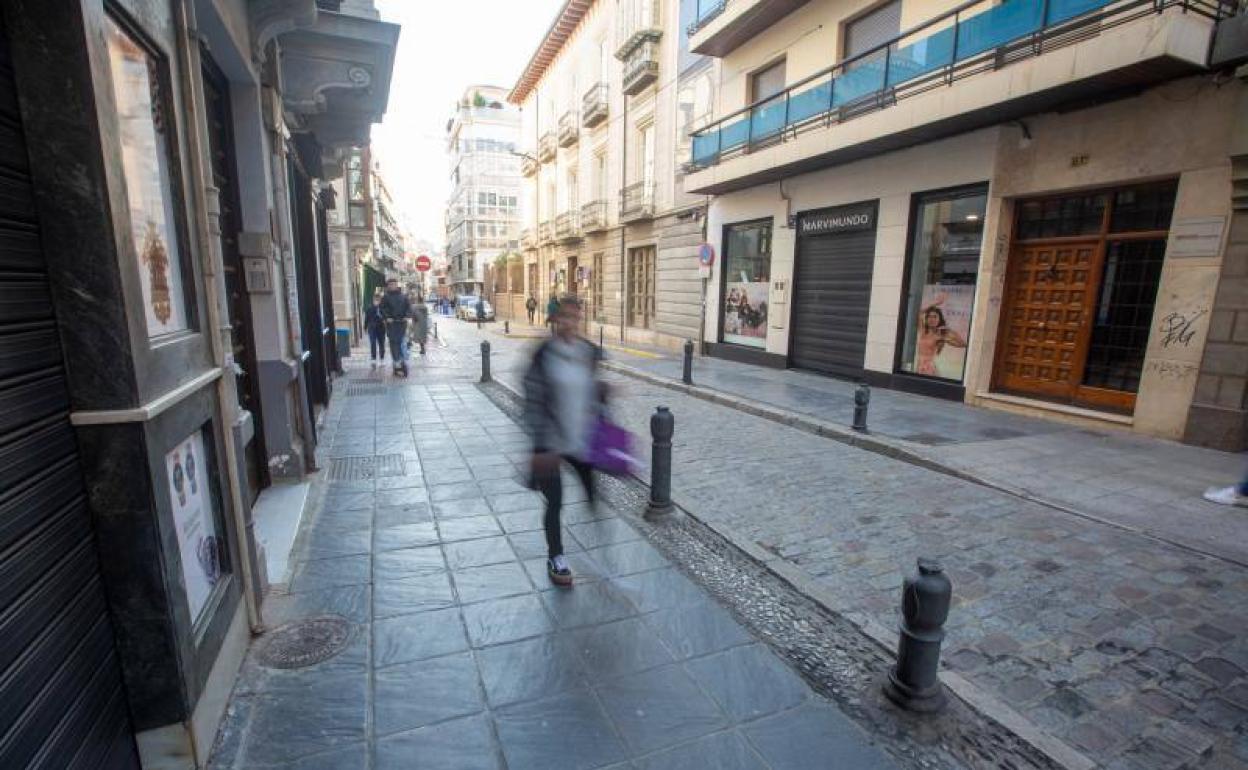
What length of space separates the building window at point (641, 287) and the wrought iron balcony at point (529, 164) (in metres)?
13.9

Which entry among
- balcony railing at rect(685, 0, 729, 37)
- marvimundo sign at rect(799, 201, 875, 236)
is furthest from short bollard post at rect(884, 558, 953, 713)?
balcony railing at rect(685, 0, 729, 37)

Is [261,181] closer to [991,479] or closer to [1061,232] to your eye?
[991,479]

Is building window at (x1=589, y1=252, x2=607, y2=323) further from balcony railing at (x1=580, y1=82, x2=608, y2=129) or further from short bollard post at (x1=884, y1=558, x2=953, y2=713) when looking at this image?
short bollard post at (x1=884, y1=558, x2=953, y2=713)

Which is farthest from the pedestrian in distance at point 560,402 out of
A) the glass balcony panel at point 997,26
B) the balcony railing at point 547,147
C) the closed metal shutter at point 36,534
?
the balcony railing at point 547,147

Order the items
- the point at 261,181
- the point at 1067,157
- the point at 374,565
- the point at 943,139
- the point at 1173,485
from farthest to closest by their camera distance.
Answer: the point at 943,139, the point at 1067,157, the point at 1173,485, the point at 261,181, the point at 374,565

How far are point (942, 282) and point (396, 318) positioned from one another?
10502 mm

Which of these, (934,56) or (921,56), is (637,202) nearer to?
(921,56)

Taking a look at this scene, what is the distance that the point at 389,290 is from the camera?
1249 centimetres

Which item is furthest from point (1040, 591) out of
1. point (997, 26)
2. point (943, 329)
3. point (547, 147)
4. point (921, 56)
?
point (547, 147)

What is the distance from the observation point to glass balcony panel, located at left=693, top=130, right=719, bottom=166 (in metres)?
14.9

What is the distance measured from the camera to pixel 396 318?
12469mm

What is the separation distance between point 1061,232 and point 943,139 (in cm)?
252

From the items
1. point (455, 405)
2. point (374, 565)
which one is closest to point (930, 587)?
point (374, 565)

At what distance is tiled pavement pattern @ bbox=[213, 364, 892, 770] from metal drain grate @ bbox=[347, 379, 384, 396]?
20.4 feet
